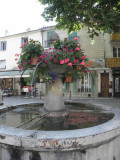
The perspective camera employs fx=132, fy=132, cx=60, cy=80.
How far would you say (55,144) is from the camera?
1.77m

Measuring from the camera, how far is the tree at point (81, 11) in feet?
24.5

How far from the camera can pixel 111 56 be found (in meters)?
16.1

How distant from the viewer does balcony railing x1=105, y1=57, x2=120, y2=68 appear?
47.8 ft

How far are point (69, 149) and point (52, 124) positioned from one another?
114 centimetres

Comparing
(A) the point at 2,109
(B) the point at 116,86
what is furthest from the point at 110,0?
(B) the point at 116,86

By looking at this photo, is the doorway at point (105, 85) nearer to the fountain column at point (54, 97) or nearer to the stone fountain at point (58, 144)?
the fountain column at point (54, 97)

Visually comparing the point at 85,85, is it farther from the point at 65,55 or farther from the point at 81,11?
the point at 65,55

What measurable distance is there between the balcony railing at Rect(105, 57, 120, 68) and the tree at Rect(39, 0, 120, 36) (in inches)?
261

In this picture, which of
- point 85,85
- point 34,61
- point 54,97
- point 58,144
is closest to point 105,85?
point 85,85

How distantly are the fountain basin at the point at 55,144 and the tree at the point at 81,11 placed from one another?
6.58 meters

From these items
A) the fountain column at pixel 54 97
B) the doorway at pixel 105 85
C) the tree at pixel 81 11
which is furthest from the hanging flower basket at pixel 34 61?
the doorway at pixel 105 85

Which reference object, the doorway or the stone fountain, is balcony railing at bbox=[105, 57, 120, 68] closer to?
the doorway

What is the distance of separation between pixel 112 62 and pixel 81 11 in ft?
27.3

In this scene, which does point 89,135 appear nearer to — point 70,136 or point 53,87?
point 70,136
